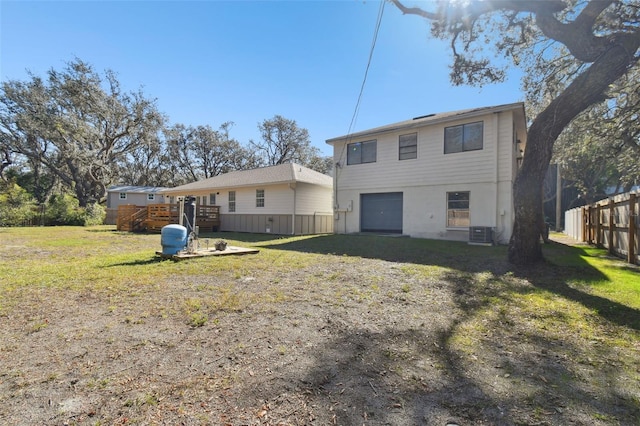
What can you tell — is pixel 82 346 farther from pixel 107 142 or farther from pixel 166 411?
pixel 107 142

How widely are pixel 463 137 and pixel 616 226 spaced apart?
18.5 feet

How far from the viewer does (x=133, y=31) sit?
10.8 m

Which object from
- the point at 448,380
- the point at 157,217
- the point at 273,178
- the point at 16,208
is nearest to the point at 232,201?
the point at 273,178

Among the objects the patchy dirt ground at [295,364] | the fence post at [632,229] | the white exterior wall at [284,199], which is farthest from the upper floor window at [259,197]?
the fence post at [632,229]

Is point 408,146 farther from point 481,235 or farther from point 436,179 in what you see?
point 481,235

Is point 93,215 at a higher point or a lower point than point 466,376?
higher

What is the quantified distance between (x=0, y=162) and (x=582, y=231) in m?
44.9

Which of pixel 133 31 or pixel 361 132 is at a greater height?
pixel 133 31

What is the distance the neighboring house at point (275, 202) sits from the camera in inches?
635

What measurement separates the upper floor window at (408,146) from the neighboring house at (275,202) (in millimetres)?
5089

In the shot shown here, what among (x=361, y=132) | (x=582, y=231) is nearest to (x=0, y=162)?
(x=361, y=132)

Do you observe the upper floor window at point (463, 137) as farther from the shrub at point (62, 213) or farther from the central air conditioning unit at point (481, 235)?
the shrub at point (62, 213)

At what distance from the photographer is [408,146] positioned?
44.7ft

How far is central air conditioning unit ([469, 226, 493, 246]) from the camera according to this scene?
11.0 m
